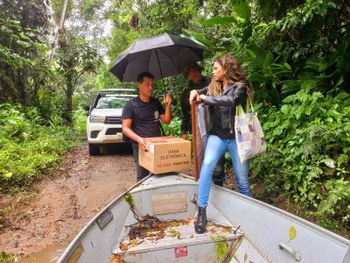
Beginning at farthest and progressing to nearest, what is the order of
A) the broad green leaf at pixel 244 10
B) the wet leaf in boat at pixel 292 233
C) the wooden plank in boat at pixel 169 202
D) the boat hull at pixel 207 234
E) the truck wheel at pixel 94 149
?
1. the truck wheel at pixel 94 149
2. the broad green leaf at pixel 244 10
3. the wooden plank in boat at pixel 169 202
4. the wet leaf in boat at pixel 292 233
5. the boat hull at pixel 207 234

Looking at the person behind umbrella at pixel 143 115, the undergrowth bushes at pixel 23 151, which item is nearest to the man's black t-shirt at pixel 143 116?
the person behind umbrella at pixel 143 115

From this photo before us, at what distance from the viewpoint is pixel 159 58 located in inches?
167

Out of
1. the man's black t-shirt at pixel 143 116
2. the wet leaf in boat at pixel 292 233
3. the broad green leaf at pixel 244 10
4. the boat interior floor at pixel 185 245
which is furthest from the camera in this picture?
the broad green leaf at pixel 244 10

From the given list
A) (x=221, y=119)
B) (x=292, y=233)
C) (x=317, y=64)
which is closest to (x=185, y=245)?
(x=292, y=233)

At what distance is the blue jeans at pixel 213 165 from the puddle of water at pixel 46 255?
77.2 inches

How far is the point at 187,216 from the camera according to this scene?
324cm

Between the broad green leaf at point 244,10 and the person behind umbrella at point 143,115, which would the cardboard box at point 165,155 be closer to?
the person behind umbrella at point 143,115

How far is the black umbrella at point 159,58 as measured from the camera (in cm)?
370

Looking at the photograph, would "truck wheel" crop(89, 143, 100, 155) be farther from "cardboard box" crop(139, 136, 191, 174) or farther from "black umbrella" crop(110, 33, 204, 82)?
"cardboard box" crop(139, 136, 191, 174)

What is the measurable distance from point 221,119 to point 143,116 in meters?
1.13

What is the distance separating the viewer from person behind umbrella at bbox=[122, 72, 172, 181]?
350 centimetres

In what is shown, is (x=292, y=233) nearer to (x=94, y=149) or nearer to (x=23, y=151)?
(x=23, y=151)

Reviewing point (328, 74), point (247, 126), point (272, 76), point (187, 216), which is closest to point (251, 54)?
point (272, 76)

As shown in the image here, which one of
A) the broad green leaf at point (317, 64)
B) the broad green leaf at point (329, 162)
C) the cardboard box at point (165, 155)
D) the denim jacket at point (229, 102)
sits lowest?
the broad green leaf at point (329, 162)
